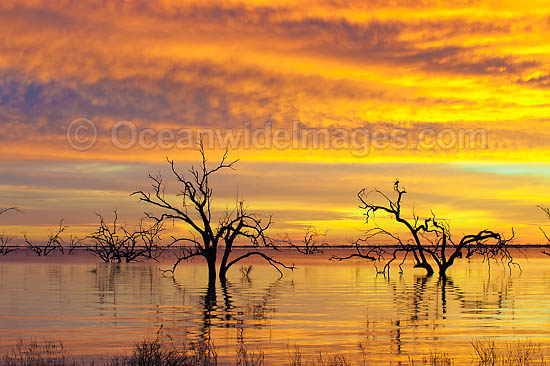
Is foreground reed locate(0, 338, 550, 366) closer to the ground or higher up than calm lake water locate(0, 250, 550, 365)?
higher up

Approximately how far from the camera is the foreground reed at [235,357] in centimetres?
1658

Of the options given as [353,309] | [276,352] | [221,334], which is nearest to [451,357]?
[276,352]

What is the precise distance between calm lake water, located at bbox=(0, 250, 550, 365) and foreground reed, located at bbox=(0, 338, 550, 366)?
0.39 m

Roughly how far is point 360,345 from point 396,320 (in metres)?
6.17

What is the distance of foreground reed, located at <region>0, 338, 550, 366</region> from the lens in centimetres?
1658

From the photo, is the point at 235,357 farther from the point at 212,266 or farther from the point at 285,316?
the point at 212,266

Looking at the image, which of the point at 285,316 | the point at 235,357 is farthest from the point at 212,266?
the point at 235,357

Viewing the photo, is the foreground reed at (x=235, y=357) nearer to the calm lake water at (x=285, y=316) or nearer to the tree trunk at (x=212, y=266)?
the calm lake water at (x=285, y=316)

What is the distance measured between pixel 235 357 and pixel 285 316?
965cm

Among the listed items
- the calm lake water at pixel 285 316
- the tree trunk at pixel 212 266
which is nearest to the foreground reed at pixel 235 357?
the calm lake water at pixel 285 316

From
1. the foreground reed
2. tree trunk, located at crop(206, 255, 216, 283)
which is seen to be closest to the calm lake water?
the foreground reed

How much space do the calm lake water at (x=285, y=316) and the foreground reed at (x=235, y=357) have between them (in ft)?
1.29

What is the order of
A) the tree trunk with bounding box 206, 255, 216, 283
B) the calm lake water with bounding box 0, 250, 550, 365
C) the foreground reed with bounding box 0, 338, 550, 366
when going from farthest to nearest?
1. the tree trunk with bounding box 206, 255, 216, 283
2. the calm lake water with bounding box 0, 250, 550, 365
3. the foreground reed with bounding box 0, 338, 550, 366

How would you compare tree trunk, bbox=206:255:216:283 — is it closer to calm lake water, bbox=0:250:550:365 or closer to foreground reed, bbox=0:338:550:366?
calm lake water, bbox=0:250:550:365
